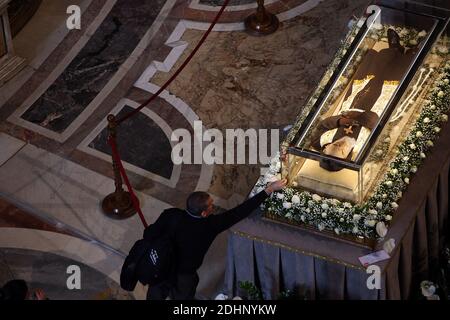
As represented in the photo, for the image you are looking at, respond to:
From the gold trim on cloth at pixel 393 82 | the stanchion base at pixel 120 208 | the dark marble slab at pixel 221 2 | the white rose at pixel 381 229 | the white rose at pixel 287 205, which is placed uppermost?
the dark marble slab at pixel 221 2

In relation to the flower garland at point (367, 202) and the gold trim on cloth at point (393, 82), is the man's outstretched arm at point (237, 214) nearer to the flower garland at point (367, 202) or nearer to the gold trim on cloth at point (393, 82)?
the flower garland at point (367, 202)

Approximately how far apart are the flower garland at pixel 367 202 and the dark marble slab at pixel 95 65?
2900mm

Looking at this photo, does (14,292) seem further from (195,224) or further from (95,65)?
(95,65)

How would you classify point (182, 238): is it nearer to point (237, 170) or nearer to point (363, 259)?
point (363, 259)

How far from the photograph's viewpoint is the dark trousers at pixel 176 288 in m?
8.12

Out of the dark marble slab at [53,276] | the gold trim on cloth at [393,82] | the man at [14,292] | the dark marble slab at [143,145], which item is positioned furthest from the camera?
the dark marble slab at [143,145]

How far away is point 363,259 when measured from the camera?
25.6ft

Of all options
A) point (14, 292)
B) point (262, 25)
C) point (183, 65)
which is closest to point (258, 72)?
point (262, 25)

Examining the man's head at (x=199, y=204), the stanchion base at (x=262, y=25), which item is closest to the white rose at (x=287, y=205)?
the man's head at (x=199, y=204)

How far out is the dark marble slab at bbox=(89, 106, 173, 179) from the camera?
9.95 m

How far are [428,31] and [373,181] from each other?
1.55 metres

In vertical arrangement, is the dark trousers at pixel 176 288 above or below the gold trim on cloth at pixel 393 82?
below

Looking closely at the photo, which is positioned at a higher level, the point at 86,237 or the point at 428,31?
the point at 428,31
